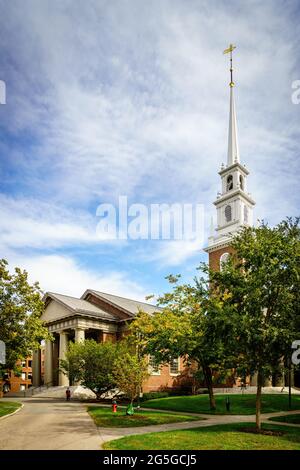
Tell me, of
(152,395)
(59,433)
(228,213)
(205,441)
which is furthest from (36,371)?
(205,441)

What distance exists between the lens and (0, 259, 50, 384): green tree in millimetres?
28719

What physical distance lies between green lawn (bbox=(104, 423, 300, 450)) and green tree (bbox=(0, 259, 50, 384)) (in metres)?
16.2

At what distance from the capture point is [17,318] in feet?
96.2

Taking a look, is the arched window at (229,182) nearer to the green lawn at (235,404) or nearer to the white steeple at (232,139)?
the white steeple at (232,139)

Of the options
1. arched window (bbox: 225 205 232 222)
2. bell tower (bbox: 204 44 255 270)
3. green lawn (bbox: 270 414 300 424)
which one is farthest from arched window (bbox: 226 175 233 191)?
green lawn (bbox: 270 414 300 424)

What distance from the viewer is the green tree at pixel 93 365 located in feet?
110

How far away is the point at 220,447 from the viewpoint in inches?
528

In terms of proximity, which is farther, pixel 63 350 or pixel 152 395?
pixel 63 350

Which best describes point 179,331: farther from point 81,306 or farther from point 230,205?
point 230,205

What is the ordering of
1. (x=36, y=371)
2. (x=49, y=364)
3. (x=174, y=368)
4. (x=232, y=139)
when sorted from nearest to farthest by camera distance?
(x=174, y=368), (x=49, y=364), (x=36, y=371), (x=232, y=139)

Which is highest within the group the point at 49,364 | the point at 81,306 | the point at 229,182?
the point at 229,182

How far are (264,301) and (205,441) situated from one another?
739 cm
